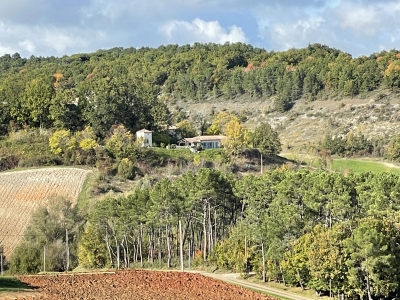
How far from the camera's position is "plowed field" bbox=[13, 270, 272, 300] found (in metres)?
38.1

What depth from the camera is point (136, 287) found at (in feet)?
137

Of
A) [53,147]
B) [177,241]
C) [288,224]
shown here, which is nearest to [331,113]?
[53,147]

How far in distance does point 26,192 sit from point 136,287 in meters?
57.7

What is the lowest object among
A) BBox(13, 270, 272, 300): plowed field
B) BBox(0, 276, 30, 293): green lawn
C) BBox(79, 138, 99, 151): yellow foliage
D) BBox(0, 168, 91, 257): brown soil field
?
BBox(13, 270, 272, 300): plowed field

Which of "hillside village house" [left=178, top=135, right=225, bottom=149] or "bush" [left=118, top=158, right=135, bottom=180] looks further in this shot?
"hillside village house" [left=178, top=135, right=225, bottom=149]

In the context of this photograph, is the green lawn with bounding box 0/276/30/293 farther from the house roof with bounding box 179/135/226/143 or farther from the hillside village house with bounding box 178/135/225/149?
the house roof with bounding box 179/135/226/143

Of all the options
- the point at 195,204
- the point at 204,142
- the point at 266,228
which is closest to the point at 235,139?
the point at 204,142

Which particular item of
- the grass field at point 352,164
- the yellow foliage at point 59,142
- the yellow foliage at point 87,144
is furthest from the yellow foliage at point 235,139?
the yellow foliage at point 59,142

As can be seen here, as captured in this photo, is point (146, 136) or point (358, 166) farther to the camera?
point (358, 166)

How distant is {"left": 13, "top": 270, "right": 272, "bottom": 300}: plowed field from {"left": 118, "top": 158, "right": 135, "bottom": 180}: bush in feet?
175

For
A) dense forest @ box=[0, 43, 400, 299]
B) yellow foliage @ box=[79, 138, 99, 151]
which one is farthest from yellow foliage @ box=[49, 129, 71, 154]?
yellow foliage @ box=[79, 138, 99, 151]

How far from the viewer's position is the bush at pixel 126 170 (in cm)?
10312

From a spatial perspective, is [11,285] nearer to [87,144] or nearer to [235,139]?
[87,144]

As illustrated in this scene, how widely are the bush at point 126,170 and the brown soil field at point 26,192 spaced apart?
5.65m
